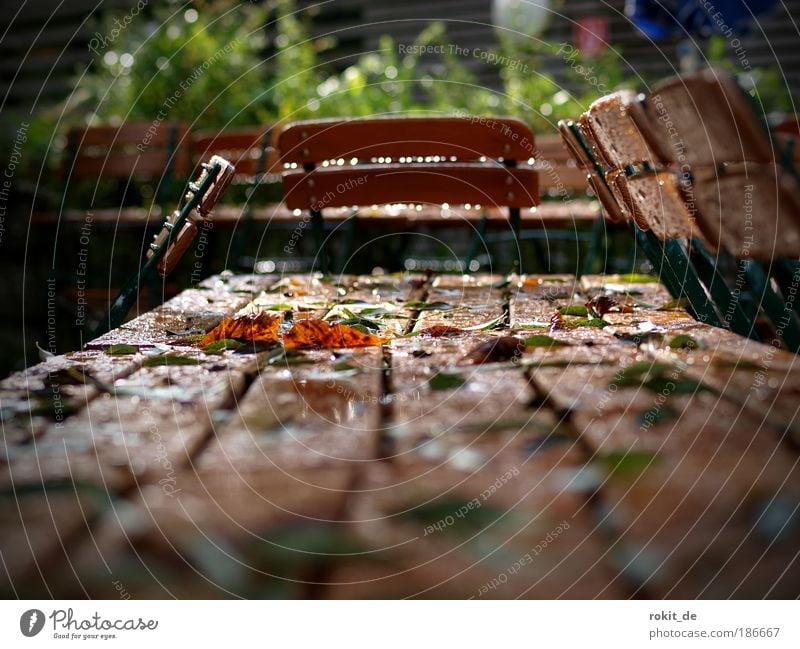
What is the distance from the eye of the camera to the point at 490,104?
7312mm

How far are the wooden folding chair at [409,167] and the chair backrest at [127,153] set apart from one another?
2.71m

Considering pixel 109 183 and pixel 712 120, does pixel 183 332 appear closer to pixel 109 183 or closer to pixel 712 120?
pixel 712 120

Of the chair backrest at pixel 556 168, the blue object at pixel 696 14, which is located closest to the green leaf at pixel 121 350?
the chair backrest at pixel 556 168

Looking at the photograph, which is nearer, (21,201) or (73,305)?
(73,305)

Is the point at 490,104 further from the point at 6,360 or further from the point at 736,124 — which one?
the point at 736,124

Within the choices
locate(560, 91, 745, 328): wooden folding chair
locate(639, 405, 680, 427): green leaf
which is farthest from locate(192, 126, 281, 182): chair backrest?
locate(639, 405, 680, 427): green leaf

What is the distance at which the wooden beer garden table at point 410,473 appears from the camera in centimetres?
69

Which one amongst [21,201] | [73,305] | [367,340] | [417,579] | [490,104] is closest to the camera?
[417,579]

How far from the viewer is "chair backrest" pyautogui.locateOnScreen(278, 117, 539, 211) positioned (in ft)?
10.00

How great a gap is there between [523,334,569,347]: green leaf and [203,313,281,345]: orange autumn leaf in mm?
487

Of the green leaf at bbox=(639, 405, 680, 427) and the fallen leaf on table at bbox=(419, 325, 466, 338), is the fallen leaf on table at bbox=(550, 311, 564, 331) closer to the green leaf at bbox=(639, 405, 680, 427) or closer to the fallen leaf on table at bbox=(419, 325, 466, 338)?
the fallen leaf on table at bbox=(419, 325, 466, 338)

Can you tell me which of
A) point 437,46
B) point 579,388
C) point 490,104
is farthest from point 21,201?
point 579,388

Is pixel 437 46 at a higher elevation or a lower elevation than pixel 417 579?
higher
